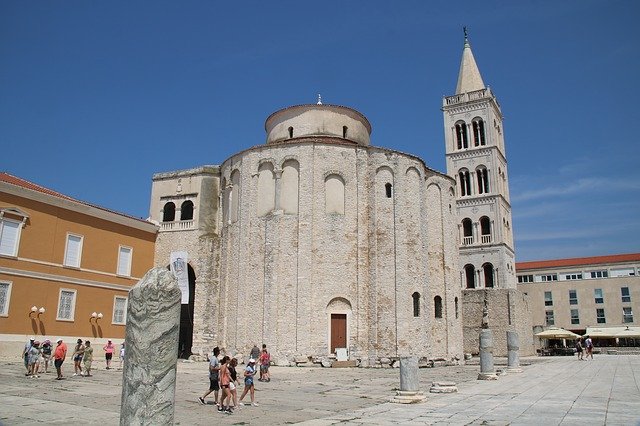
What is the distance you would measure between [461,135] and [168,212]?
3308 centimetres

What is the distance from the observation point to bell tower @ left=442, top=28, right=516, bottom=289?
163 ft

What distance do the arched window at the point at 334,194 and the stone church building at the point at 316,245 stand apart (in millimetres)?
59

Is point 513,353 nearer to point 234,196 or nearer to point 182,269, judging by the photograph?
point 234,196

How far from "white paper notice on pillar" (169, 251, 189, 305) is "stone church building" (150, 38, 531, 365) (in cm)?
13

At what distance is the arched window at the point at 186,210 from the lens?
3281 centimetres

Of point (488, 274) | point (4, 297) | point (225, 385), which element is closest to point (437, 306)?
point (225, 385)

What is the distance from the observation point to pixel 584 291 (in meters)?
63.0

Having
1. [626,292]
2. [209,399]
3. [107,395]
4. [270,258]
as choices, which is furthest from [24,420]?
[626,292]

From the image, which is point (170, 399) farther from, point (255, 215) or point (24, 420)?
point (255, 215)

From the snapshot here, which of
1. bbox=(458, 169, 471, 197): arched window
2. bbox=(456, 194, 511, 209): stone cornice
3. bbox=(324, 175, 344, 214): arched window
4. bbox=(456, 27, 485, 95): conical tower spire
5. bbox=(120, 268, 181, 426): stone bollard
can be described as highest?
bbox=(456, 27, 485, 95): conical tower spire

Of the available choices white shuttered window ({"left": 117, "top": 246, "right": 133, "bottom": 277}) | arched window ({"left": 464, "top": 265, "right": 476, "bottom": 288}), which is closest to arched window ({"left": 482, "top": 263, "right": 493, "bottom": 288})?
arched window ({"left": 464, "top": 265, "right": 476, "bottom": 288})

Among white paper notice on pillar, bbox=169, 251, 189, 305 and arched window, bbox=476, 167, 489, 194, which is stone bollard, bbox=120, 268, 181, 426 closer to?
white paper notice on pillar, bbox=169, 251, 189, 305

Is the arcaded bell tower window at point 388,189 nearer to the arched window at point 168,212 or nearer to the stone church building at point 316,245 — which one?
the stone church building at point 316,245

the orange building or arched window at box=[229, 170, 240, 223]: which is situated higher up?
arched window at box=[229, 170, 240, 223]
